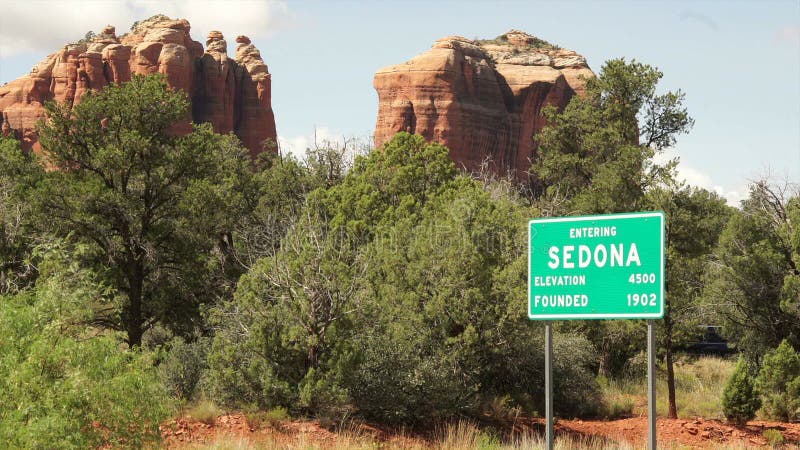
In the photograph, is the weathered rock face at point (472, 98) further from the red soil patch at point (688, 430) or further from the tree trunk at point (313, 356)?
the tree trunk at point (313, 356)

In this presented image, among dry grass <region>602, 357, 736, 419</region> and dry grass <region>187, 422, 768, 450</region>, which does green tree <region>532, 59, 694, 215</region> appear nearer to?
dry grass <region>602, 357, 736, 419</region>

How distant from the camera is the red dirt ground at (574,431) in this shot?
56.8 ft

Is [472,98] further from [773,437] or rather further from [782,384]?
[773,437]

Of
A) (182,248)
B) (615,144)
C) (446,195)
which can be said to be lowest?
(182,248)

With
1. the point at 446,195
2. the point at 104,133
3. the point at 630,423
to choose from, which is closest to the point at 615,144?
the point at 446,195

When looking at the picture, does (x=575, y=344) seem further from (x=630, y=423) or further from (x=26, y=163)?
(x=26, y=163)

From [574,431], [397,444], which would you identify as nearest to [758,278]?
[574,431]

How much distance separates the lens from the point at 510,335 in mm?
23344

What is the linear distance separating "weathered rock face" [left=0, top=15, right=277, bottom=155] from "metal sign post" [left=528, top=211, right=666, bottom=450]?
88444 millimetres

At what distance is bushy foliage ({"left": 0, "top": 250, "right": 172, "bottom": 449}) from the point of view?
1035cm

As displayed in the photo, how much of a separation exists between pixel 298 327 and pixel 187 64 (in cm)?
8503

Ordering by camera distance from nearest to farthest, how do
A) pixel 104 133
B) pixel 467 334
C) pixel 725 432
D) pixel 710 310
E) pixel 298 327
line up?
pixel 298 327, pixel 467 334, pixel 725 432, pixel 104 133, pixel 710 310

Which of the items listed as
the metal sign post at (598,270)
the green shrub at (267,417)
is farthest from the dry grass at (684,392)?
the metal sign post at (598,270)

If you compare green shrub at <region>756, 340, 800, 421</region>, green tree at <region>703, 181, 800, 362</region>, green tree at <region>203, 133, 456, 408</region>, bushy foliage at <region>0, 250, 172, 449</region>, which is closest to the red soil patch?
green shrub at <region>756, 340, 800, 421</region>
